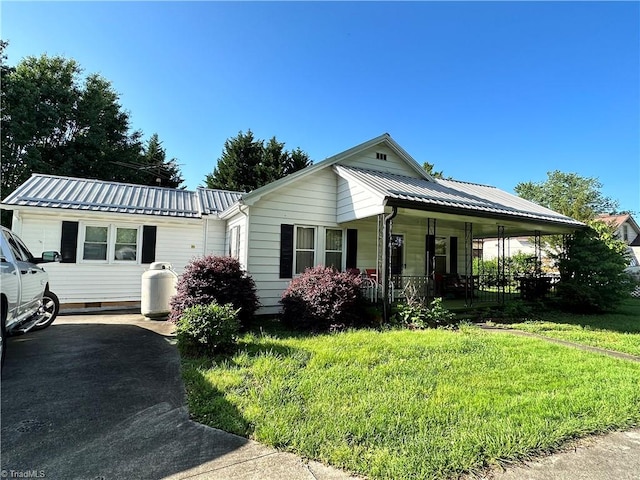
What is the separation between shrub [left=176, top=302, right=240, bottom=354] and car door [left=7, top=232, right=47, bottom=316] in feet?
7.69

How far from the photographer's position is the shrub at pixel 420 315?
784cm

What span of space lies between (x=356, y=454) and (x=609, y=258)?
41.2 ft

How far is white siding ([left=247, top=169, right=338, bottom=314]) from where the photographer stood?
864 cm

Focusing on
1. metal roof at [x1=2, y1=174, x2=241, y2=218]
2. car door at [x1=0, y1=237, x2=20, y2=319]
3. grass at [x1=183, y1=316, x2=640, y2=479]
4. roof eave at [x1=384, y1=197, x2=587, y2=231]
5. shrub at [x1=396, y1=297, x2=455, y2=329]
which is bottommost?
grass at [x1=183, y1=316, x2=640, y2=479]

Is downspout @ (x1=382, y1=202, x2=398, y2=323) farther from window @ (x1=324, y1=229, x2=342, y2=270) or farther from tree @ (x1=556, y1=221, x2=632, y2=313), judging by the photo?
tree @ (x1=556, y1=221, x2=632, y2=313)

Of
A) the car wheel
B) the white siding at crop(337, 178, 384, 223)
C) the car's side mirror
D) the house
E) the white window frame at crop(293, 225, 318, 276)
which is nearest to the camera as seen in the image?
the car's side mirror

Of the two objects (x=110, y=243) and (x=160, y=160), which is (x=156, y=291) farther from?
(x=160, y=160)

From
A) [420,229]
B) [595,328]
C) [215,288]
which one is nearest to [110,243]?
[215,288]

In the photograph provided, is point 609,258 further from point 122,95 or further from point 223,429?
point 122,95

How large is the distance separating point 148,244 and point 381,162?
857 cm

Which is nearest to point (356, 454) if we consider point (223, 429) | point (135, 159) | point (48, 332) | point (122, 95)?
point (223, 429)

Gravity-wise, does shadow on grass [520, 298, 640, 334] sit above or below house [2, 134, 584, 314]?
below

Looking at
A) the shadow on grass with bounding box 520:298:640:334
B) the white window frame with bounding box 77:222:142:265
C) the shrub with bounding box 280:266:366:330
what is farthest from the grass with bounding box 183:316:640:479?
the white window frame with bounding box 77:222:142:265

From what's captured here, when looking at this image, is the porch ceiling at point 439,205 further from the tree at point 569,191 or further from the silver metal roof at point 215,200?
the tree at point 569,191
